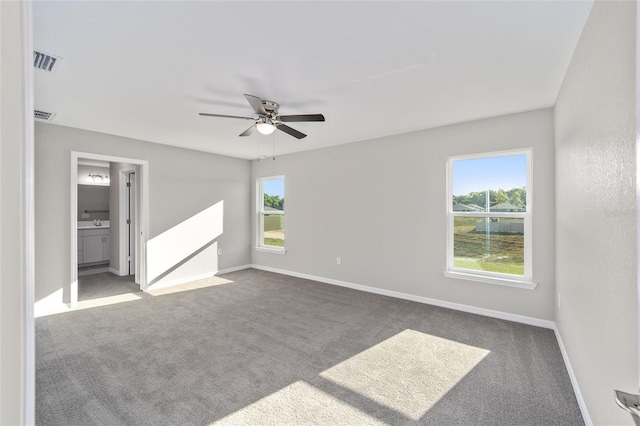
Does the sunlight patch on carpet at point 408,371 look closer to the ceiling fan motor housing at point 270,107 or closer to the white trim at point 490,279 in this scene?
the white trim at point 490,279

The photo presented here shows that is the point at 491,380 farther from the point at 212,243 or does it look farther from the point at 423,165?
the point at 212,243

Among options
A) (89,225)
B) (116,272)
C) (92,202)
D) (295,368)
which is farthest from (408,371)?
(92,202)

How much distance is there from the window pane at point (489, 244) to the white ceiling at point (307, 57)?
1.37 metres

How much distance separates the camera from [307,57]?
2.21 metres

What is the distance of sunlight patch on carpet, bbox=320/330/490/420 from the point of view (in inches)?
81.4

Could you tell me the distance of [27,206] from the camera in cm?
47

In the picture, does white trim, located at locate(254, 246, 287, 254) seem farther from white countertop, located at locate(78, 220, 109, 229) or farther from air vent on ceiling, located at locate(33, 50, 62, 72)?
air vent on ceiling, located at locate(33, 50, 62, 72)

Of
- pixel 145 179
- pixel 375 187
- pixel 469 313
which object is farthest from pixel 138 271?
pixel 469 313

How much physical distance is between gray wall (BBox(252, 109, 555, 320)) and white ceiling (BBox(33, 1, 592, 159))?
0.42m

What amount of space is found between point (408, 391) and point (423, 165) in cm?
296

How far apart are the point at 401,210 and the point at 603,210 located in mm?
2843

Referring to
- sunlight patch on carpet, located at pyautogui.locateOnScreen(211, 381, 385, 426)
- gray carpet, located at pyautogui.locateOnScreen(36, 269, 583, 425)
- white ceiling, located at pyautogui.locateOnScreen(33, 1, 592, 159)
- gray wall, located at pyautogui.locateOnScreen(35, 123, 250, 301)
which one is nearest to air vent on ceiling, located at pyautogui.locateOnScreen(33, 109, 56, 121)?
white ceiling, located at pyautogui.locateOnScreen(33, 1, 592, 159)

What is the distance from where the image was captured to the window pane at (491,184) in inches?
137

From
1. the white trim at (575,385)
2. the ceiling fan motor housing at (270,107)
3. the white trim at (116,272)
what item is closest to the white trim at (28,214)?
the ceiling fan motor housing at (270,107)
